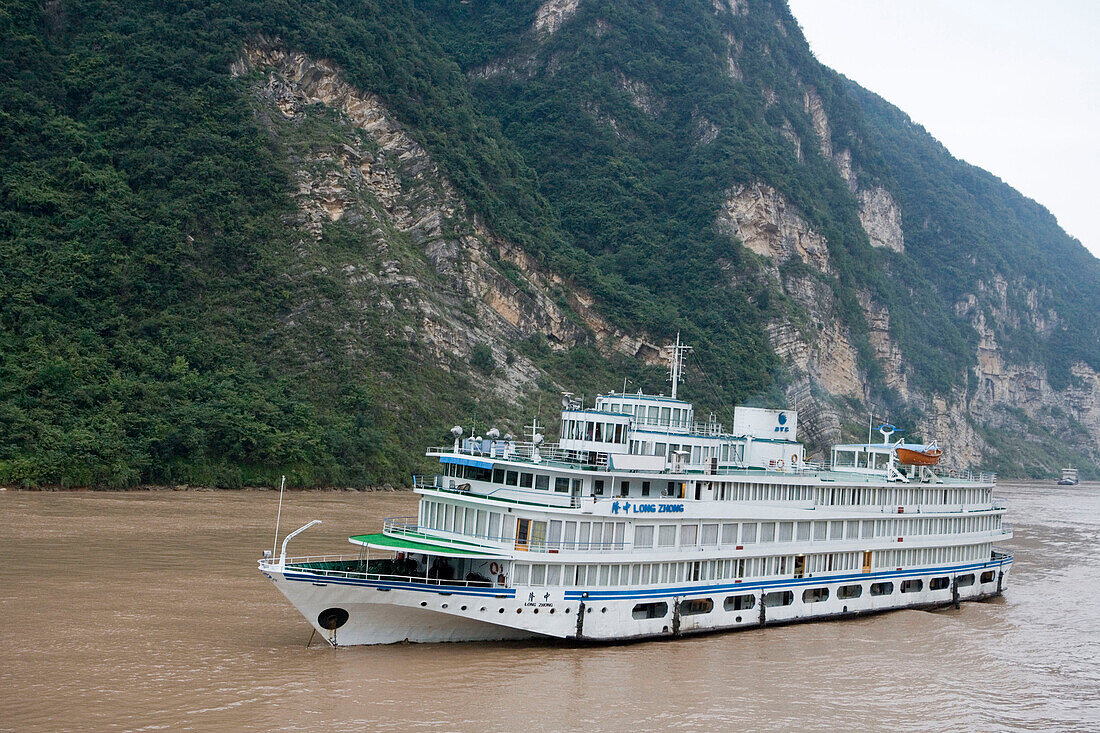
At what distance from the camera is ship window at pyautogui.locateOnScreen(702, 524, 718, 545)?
27781 millimetres

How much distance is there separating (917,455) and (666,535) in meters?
12.8

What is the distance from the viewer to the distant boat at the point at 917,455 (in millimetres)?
34969

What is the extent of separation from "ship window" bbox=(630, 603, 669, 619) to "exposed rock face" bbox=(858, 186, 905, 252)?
136 metres

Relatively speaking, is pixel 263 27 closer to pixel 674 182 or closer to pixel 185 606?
pixel 674 182

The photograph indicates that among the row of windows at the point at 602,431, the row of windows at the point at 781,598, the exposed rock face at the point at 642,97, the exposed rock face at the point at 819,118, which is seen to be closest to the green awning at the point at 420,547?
the row of windows at the point at 781,598

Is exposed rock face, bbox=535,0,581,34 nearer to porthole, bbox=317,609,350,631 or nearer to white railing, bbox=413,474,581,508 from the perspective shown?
white railing, bbox=413,474,581,508

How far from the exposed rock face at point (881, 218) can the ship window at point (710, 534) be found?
439ft

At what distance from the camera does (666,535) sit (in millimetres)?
26875

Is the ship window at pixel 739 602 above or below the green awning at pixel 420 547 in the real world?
below

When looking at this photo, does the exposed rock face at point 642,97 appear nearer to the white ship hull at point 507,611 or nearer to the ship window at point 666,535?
the white ship hull at point 507,611

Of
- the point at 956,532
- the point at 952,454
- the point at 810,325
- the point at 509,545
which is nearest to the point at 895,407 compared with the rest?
the point at 952,454

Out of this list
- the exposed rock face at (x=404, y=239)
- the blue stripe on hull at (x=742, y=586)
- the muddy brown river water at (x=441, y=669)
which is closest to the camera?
the muddy brown river water at (x=441, y=669)

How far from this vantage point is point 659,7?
5477 inches

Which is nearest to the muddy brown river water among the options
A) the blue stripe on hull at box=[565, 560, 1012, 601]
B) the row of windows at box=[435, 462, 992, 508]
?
the blue stripe on hull at box=[565, 560, 1012, 601]
